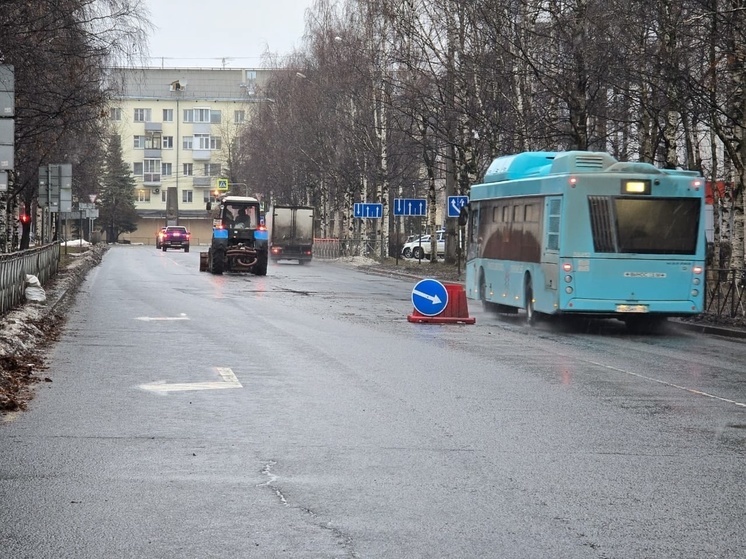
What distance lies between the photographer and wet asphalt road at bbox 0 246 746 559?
6.93m

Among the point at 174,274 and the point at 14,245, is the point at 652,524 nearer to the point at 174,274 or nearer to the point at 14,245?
the point at 174,274

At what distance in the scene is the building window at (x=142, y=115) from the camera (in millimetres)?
140875

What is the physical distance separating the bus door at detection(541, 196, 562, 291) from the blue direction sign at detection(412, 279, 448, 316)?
2.00 metres

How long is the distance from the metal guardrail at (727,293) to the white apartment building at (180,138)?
111287 mm

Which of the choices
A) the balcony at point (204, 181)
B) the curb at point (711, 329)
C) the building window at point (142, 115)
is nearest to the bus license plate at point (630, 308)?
the curb at point (711, 329)

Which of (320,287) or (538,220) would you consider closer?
(538,220)

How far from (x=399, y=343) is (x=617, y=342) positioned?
394cm

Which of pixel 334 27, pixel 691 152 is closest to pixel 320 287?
pixel 691 152

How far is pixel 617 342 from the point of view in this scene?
21.1 metres

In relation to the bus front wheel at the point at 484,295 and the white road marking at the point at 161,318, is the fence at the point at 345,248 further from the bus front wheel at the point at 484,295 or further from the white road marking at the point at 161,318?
the white road marking at the point at 161,318

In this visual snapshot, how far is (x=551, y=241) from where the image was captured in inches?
911

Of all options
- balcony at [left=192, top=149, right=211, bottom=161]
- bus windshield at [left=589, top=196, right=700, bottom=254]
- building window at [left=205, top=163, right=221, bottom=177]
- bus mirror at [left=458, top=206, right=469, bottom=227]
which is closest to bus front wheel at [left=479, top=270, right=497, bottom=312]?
bus mirror at [left=458, top=206, right=469, bottom=227]

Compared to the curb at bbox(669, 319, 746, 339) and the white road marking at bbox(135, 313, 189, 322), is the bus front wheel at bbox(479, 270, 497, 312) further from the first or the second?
the white road marking at bbox(135, 313, 189, 322)

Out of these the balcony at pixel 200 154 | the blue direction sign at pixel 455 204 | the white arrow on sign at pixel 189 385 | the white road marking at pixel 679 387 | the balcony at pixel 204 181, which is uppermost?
the balcony at pixel 200 154
